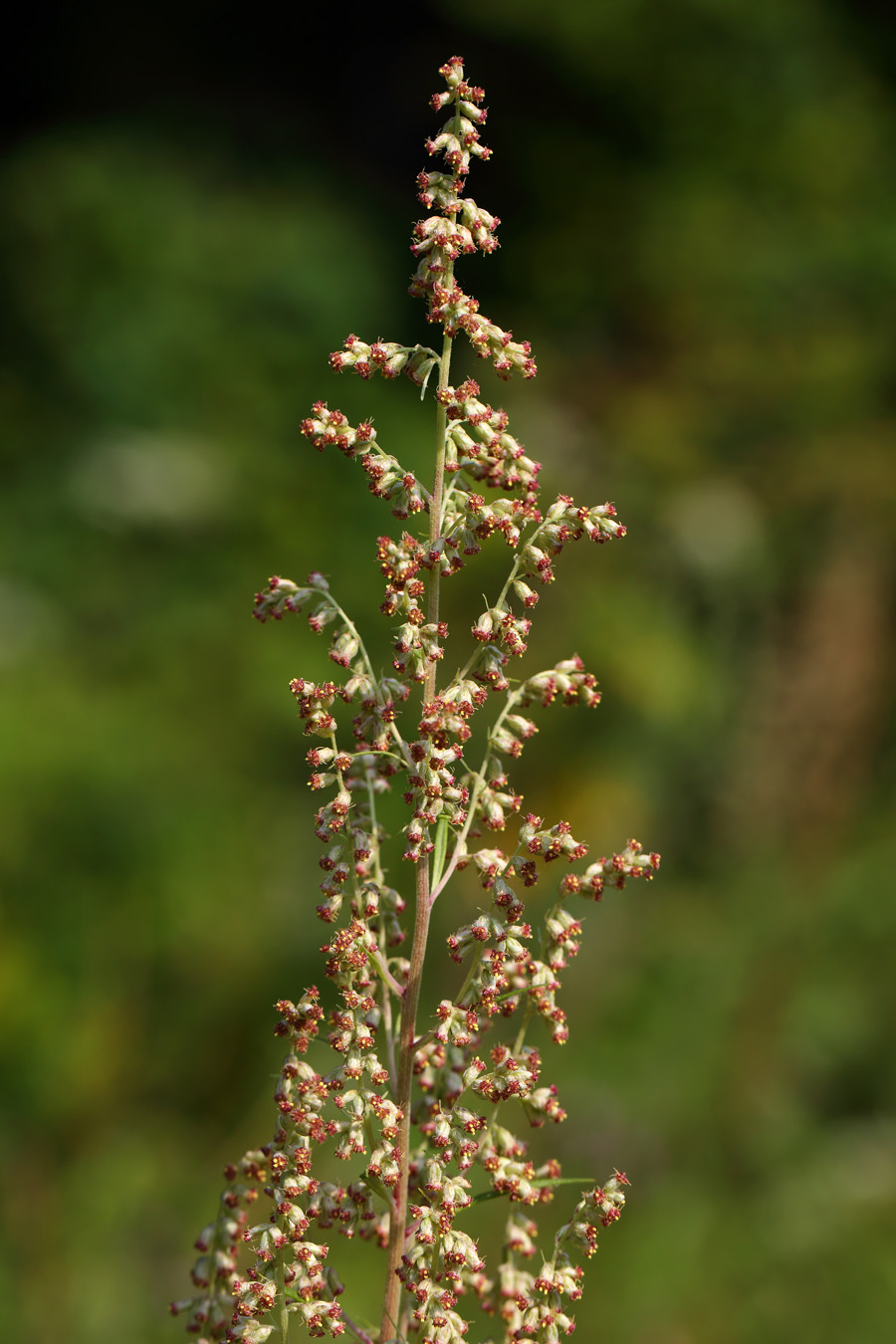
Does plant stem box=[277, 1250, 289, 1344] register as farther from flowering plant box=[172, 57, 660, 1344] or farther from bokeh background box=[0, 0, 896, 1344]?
bokeh background box=[0, 0, 896, 1344]

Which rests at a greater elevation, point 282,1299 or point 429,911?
point 429,911

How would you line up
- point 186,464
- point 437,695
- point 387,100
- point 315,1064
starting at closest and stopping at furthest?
1. point 437,695
2. point 315,1064
3. point 186,464
4. point 387,100

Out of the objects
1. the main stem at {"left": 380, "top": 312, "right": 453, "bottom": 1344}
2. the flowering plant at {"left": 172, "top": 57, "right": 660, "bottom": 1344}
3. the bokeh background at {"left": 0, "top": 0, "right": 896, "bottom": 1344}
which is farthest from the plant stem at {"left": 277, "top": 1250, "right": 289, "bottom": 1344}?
the bokeh background at {"left": 0, "top": 0, "right": 896, "bottom": 1344}

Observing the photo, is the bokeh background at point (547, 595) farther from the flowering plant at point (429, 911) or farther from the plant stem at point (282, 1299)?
the plant stem at point (282, 1299)

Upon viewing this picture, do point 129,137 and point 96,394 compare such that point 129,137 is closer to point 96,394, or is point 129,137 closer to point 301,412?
point 96,394

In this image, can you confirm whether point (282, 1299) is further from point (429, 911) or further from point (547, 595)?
point (547, 595)

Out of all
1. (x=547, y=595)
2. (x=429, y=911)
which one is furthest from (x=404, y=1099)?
(x=547, y=595)

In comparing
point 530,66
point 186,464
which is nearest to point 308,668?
point 186,464
